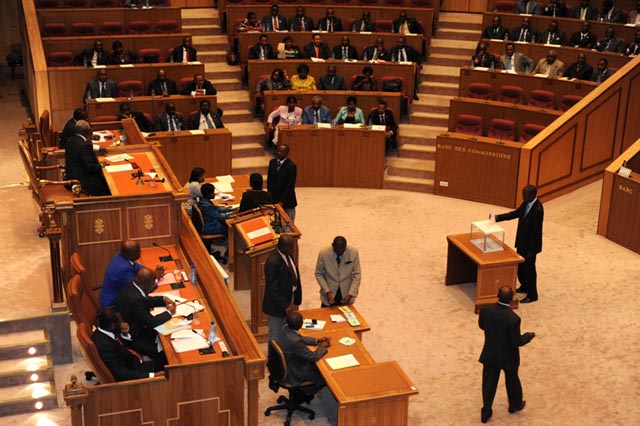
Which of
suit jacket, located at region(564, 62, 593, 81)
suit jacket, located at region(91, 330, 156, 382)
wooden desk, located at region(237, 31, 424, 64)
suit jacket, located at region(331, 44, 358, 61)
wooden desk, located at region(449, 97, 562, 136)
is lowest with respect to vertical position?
suit jacket, located at region(91, 330, 156, 382)

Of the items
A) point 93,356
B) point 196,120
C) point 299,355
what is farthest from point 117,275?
point 196,120

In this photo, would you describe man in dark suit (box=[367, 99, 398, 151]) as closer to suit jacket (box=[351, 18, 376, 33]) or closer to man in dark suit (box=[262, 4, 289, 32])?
suit jacket (box=[351, 18, 376, 33])

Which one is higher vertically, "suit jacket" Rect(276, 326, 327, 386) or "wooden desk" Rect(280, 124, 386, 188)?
"wooden desk" Rect(280, 124, 386, 188)

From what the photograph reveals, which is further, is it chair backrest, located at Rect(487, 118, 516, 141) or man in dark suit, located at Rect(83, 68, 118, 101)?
man in dark suit, located at Rect(83, 68, 118, 101)

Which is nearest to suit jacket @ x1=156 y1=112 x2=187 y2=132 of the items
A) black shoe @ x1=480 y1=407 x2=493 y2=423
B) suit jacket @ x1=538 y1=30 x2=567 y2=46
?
suit jacket @ x1=538 y1=30 x2=567 y2=46

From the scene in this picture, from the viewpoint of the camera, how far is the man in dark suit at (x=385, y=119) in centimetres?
1399

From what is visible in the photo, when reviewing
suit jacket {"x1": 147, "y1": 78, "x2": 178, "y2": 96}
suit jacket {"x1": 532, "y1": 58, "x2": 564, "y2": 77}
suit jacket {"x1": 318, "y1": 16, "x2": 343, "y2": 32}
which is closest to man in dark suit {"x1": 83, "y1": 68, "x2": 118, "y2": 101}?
suit jacket {"x1": 147, "y1": 78, "x2": 178, "y2": 96}

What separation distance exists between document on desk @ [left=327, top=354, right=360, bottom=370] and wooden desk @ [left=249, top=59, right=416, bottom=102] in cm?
793

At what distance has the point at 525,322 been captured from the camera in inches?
389

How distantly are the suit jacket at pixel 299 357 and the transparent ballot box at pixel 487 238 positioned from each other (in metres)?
3.09

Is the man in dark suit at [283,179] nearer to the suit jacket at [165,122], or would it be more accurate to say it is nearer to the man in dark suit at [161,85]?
the suit jacket at [165,122]

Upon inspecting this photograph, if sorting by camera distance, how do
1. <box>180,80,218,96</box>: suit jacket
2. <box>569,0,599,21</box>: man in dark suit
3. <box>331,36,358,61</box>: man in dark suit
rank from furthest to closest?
<box>569,0,599,21</box>: man in dark suit, <box>331,36,358,61</box>: man in dark suit, <box>180,80,218,96</box>: suit jacket

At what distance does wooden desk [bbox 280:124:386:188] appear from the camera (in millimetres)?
13656

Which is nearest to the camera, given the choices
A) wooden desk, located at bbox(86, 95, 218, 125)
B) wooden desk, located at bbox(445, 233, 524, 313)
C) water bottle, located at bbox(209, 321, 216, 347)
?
water bottle, located at bbox(209, 321, 216, 347)
